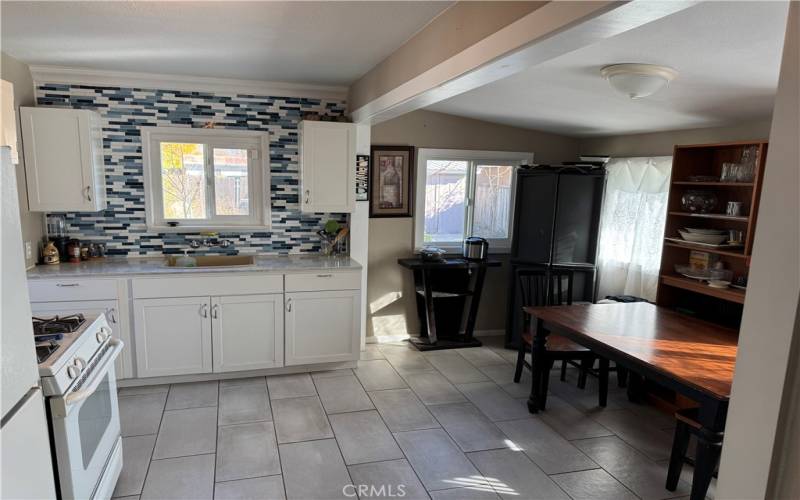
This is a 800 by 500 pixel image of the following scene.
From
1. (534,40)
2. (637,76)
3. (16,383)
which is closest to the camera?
(16,383)

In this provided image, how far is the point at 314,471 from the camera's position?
2.66 meters

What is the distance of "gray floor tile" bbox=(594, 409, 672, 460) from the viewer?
9.77 feet

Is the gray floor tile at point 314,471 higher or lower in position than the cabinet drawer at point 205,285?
lower

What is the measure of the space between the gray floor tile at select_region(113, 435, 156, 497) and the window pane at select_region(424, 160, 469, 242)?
2.92 metres

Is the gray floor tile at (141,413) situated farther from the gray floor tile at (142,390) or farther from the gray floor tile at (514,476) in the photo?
the gray floor tile at (514,476)

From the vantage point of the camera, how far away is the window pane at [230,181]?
405 cm

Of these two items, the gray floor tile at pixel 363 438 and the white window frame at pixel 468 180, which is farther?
the white window frame at pixel 468 180

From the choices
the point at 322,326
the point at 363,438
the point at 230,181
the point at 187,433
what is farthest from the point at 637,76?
the point at 187,433

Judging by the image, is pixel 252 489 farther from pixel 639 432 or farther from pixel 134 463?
pixel 639 432

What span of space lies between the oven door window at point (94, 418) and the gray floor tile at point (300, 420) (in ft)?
3.33

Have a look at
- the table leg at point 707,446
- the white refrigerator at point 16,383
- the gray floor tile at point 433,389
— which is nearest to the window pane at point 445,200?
the gray floor tile at point 433,389

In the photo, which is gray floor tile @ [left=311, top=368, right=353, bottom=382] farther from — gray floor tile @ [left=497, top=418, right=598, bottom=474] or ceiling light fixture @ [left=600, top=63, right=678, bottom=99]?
ceiling light fixture @ [left=600, top=63, right=678, bottom=99]

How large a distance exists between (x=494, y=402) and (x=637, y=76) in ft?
7.52

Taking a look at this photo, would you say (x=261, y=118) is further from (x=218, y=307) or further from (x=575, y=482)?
(x=575, y=482)
